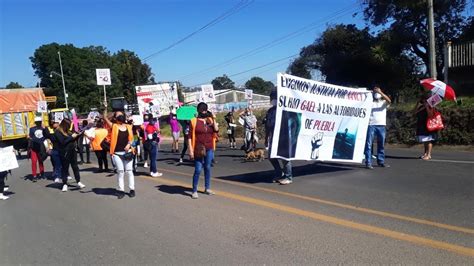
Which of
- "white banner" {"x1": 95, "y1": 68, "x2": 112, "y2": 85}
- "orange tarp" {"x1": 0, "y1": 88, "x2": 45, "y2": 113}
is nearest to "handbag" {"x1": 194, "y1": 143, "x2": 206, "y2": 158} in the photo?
"white banner" {"x1": 95, "y1": 68, "x2": 112, "y2": 85}

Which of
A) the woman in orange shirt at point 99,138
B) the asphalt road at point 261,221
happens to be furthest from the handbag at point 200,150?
the woman in orange shirt at point 99,138

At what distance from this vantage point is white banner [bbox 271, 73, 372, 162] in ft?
30.4

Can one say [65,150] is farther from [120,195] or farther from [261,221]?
[261,221]

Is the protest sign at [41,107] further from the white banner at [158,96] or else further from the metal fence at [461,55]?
the metal fence at [461,55]

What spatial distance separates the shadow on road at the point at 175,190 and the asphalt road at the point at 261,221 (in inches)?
0.9

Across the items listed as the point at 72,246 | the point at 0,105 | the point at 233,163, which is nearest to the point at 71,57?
the point at 0,105

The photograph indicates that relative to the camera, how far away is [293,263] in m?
5.02

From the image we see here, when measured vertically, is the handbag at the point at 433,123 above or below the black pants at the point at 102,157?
above

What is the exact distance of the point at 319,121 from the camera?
9867 millimetres

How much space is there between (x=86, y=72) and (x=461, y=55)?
72418 millimetres

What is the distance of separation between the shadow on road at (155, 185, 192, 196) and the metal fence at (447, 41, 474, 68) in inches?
841

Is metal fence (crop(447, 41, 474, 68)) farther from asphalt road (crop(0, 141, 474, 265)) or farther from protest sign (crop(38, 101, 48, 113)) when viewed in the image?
protest sign (crop(38, 101, 48, 113))

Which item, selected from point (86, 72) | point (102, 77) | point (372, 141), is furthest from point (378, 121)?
point (86, 72)

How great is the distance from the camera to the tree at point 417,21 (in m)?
33.5
